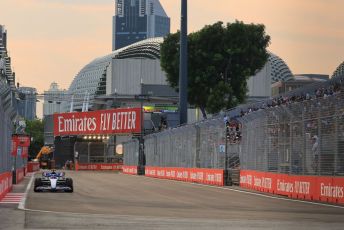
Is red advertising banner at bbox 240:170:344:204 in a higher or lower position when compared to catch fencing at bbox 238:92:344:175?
lower

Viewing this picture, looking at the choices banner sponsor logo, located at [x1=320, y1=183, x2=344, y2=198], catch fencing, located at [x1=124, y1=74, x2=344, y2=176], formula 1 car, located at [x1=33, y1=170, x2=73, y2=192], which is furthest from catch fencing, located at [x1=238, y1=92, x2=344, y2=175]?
formula 1 car, located at [x1=33, y1=170, x2=73, y2=192]

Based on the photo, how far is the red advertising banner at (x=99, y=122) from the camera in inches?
3130

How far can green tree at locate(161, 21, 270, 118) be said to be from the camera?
3027 inches

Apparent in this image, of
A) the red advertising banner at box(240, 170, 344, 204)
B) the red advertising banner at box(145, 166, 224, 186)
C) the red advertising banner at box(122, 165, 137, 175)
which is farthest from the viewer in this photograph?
the red advertising banner at box(122, 165, 137, 175)

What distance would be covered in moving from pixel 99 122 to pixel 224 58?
55.4 feet

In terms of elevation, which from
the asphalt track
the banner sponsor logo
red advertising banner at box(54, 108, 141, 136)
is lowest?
the asphalt track

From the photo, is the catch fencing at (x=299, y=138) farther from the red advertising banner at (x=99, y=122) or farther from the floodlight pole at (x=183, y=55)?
the red advertising banner at (x=99, y=122)

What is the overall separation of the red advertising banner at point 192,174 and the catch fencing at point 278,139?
36 cm

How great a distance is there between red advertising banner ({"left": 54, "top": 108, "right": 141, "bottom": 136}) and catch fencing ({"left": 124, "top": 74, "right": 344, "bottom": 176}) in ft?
73.0

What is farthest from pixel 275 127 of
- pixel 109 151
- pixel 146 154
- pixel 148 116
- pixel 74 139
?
pixel 74 139

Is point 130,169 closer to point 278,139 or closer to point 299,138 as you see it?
point 278,139

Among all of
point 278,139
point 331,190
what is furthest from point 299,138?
point 331,190

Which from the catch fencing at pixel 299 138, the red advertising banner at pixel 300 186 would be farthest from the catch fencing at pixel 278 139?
the red advertising banner at pixel 300 186

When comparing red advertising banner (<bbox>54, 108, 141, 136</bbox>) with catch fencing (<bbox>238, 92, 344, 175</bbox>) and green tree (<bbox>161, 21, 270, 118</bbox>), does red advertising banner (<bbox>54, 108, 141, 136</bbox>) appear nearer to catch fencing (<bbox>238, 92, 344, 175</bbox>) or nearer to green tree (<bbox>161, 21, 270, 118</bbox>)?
green tree (<bbox>161, 21, 270, 118</bbox>)
